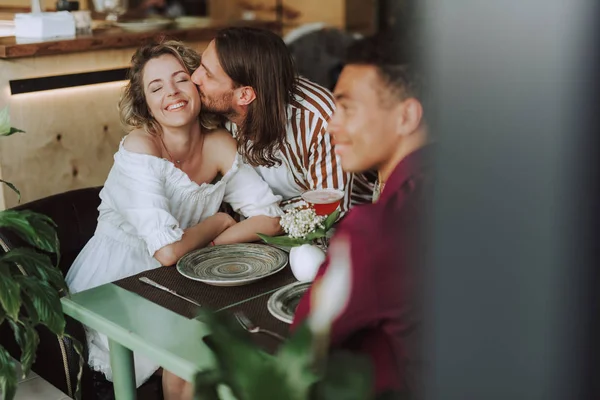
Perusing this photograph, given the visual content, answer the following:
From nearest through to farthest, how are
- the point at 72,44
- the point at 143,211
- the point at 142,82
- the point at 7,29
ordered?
the point at 143,211
the point at 142,82
the point at 72,44
the point at 7,29

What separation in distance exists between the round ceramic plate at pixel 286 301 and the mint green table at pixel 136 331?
0.13 m

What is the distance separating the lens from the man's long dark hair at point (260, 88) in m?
2.10

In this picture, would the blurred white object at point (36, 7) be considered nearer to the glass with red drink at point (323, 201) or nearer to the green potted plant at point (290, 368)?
the glass with red drink at point (323, 201)

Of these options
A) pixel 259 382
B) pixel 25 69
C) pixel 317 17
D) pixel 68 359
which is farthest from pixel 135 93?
pixel 317 17

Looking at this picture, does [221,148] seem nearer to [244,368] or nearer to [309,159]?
[309,159]

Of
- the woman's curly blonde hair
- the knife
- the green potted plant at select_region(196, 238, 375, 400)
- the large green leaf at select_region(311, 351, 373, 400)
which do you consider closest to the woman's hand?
the woman's curly blonde hair

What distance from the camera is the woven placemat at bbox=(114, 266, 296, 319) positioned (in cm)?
145

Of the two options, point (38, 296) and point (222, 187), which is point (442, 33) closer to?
point (38, 296)

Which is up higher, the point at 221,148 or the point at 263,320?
the point at 221,148

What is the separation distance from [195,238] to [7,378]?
64 centimetres

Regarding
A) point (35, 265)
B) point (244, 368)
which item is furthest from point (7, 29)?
point (244, 368)

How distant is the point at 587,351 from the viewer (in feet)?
0.59

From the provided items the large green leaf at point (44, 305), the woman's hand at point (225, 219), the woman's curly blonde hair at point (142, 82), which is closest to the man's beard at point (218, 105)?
the woman's curly blonde hair at point (142, 82)

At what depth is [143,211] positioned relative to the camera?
73.2 inches
